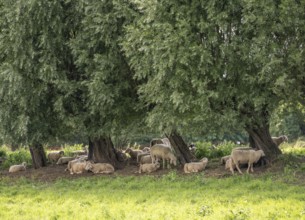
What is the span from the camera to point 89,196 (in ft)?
48.6

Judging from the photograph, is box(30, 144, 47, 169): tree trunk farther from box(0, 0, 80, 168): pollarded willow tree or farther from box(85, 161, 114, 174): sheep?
box(85, 161, 114, 174): sheep

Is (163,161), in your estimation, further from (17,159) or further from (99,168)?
(17,159)

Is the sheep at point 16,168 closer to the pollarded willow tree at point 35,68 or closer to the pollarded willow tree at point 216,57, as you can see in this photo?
the pollarded willow tree at point 35,68

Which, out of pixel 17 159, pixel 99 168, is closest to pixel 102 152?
pixel 99 168

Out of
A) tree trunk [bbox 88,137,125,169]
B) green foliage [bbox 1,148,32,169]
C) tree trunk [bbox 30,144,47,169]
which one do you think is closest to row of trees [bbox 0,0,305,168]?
tree trunk [bbox 88,137,125,169]

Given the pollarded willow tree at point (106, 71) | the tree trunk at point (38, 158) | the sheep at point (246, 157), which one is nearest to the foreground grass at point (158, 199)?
the sheep at point (246, 157)

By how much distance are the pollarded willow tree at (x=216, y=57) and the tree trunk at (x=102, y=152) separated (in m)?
5.93

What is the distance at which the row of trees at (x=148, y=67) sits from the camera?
15.2 meters

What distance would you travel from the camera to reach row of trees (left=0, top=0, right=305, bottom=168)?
15234 mm

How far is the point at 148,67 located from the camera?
16.7 m

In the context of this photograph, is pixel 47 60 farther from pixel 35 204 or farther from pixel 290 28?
pixel 290 28

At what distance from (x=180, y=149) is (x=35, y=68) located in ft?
24.1

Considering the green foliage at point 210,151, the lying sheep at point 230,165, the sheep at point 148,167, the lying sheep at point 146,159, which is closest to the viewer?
the lying sheep at point 230,165

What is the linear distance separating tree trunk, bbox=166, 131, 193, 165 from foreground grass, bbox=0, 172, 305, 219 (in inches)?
107
